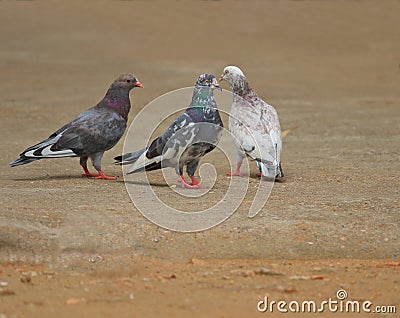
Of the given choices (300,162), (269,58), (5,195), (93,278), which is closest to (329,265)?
(93,278)

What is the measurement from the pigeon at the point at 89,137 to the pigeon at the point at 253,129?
119 cm

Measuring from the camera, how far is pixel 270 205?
694cm

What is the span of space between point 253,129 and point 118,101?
4.50 feet

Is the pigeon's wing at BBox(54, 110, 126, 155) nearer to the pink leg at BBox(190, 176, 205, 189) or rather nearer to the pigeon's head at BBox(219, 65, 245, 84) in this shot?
the pink leg at BBox(190, 176, 205, 189)

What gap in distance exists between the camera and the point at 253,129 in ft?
27.6

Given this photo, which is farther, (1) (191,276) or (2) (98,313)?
(1) (191,276)

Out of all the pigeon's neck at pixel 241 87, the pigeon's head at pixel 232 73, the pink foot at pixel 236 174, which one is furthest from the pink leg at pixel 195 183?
the pigeon's head at pixel 232 73

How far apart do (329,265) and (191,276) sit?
1.01 metres

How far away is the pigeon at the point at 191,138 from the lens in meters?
7.45

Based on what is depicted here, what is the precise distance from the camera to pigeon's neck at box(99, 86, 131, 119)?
8297 mm

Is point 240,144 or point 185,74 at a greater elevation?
point 185,74

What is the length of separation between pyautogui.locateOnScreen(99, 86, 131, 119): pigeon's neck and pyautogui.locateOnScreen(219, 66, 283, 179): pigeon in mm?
1113

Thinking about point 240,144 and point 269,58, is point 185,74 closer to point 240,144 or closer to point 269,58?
point 269,58

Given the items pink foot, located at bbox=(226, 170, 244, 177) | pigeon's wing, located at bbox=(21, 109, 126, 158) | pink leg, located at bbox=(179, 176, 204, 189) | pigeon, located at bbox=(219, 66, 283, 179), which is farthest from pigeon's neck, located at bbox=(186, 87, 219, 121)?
pink foot, located at bbox=(226, 170, 244, 177)
